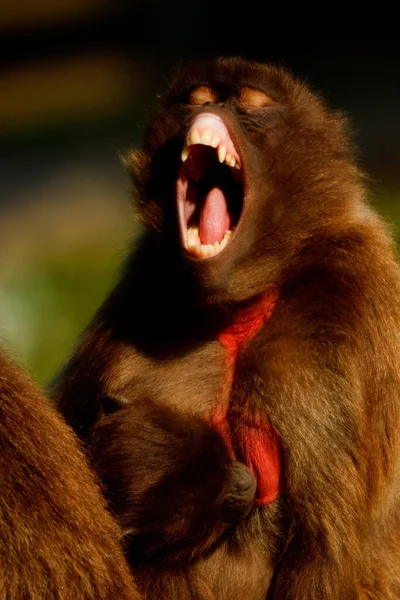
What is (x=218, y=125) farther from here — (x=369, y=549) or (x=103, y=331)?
(x=369, y=549)

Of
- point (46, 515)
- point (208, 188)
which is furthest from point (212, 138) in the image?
point (46, 515)

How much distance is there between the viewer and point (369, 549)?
442 cm

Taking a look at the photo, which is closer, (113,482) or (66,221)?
(113,482)

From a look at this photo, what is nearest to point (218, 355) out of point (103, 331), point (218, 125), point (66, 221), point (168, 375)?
point (168, 375)

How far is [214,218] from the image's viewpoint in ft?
15.6

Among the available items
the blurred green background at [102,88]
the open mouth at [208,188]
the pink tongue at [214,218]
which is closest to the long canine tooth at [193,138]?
the open mouth at [208,188]

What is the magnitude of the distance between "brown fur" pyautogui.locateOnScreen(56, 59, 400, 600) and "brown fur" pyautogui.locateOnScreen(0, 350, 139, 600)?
1.28 feet

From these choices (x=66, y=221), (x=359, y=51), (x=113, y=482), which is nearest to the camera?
(x=113, y=482)

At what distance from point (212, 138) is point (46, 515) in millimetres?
1631

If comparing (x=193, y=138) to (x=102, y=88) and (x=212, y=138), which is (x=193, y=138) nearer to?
(x=212, y=138)

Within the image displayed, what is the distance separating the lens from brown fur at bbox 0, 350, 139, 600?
3529 millimetres

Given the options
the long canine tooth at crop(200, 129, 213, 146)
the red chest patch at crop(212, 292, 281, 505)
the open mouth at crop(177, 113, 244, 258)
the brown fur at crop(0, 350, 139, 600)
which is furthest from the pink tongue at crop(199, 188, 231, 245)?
the brown fur at crop(0, 350, 139, 600)

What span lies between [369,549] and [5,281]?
616 cm

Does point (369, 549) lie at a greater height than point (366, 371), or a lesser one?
lesser
